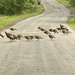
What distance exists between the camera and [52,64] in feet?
53.1

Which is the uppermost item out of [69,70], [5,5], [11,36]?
[69,70]

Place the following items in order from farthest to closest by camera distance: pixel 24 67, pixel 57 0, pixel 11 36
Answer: pixel 57 0 → pixel 11 36 → pixel 24 67

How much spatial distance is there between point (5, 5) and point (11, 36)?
66833 millimetres

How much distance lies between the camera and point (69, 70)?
1451 centimetres

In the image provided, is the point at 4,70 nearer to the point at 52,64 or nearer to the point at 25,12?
the point at 52,64

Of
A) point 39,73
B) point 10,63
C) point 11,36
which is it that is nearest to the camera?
point 39,73

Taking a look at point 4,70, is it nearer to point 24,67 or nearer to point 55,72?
point 24,67

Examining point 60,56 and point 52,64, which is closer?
point 52,64

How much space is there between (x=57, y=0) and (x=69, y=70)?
398 ft

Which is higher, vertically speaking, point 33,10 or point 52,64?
point 52,64

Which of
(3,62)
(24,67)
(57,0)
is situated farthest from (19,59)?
(57,0)

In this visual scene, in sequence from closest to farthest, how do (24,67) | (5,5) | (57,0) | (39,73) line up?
(39,73) → (24,67) → (5,5) → (57,0)

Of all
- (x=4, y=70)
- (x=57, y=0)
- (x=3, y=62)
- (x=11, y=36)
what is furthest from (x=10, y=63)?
(x=57, y=0)

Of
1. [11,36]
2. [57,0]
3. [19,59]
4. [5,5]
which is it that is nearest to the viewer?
[19,59]
